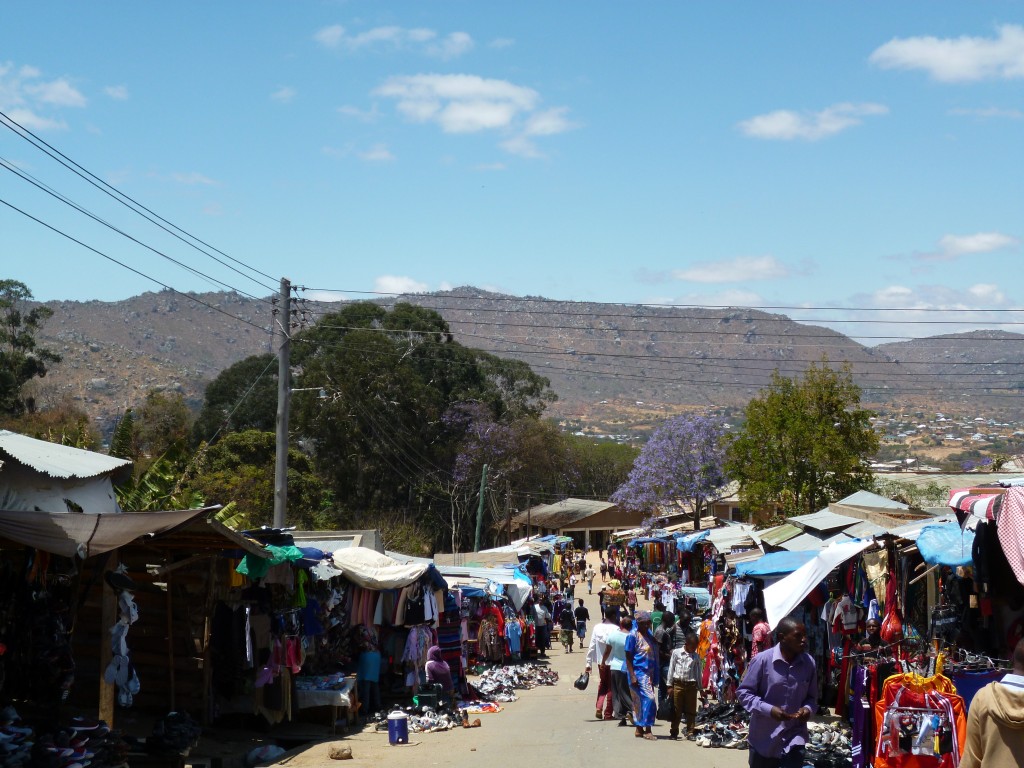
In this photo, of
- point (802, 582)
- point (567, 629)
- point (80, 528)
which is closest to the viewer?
point (80, 528)

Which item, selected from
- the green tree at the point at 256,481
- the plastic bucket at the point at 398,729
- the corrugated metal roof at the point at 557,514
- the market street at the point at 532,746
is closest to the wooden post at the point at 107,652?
the market street at the point at 532,746

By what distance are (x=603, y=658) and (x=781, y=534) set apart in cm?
635

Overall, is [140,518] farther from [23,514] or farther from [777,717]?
[777,717]

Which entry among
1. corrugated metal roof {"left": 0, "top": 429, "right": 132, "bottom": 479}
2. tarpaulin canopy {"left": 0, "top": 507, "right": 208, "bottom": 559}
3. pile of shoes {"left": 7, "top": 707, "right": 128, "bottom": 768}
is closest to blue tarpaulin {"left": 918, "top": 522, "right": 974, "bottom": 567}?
tarpaulin canopy {"left": 0, "top": 507, "right": 208, "bottom": 559}

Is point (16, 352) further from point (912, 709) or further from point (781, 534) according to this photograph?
point (912, 709)

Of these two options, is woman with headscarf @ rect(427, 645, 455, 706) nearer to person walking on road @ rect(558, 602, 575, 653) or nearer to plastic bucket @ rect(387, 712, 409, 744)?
plastic bucket @ rect(387, 712, 409, 744)

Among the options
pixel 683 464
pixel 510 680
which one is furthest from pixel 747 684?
pixel 683 464

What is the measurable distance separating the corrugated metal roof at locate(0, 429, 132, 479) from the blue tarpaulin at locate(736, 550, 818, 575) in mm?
8352

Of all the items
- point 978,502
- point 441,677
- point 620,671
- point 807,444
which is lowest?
point 441,677

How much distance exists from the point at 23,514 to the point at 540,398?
59750 mm

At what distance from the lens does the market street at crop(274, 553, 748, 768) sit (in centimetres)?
1243

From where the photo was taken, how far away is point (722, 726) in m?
13.8

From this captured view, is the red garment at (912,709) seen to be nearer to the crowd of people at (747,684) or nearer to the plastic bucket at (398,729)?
the crowd of people at (747,684)

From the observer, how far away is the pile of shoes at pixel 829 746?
10.4 metres
